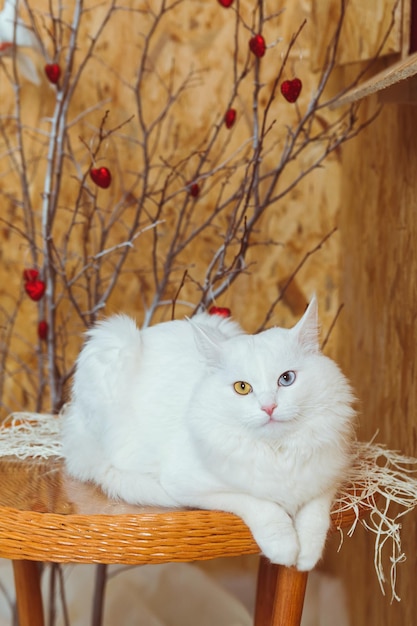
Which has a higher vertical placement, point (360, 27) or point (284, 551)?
point (360, 27)

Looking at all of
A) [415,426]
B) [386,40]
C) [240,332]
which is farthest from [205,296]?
[386,40]

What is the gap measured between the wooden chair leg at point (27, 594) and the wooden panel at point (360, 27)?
1.17 m

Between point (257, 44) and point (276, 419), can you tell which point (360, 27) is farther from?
point (276, 419)

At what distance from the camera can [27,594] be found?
1451 millimetres

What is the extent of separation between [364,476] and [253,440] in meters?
0.24

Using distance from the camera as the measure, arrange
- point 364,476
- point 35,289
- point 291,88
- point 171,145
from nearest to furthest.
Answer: point 364,476 < point 291,88 < point 35,289 < point 171,145

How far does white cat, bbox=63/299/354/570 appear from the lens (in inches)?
37.7

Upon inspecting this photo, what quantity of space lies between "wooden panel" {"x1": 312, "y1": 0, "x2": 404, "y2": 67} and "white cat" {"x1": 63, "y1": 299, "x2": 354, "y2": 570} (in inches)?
29.5

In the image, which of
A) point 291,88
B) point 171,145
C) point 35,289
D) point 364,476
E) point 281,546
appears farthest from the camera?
point 171,145

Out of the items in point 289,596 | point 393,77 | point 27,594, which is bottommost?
point 27,594

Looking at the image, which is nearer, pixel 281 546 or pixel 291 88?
pixel 281 546

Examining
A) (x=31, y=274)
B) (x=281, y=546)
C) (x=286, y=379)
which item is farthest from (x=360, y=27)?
(x=281, y=546)

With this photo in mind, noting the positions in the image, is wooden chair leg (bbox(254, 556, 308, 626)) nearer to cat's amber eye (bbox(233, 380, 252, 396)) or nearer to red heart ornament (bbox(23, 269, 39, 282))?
cat's amber eye (bbox(233, 380, 252, 396))

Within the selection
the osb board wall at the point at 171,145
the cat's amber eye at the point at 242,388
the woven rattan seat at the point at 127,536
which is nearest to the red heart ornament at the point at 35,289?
the osb board wall at the point at 171,145
